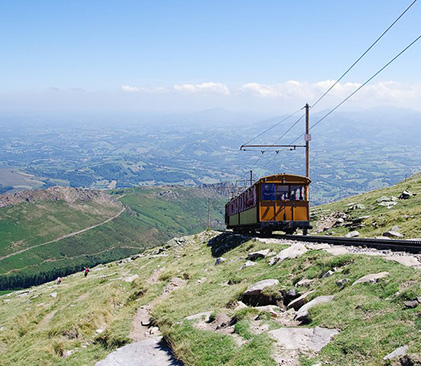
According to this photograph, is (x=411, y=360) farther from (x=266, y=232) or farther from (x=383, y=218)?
(x=266, y=232)

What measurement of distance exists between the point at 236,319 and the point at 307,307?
2243 mm

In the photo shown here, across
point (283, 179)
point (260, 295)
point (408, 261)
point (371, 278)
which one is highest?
point (371, 278)

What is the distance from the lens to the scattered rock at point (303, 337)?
9.45m

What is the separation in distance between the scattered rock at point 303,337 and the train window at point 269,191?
75.7 feet

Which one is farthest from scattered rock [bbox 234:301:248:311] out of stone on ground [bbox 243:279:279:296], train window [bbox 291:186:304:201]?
train window [bbox 291:186:304:201]

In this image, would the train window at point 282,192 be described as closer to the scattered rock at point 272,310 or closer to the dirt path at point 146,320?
the dirt path at point 146,320

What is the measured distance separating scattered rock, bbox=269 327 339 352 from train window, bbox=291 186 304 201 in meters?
23.9

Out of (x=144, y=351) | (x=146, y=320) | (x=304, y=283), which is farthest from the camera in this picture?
(x=146, y=320)

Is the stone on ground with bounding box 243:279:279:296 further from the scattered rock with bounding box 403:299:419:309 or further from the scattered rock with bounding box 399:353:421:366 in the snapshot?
the scattered rock with bounding box 399:353:421:366

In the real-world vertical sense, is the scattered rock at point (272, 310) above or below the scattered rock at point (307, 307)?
below

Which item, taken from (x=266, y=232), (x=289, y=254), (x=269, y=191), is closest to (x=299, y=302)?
(x=289, y=254)

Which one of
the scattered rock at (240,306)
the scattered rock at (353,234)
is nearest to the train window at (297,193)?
the scattered rock at (353,234)

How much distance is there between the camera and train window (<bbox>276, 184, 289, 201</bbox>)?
3353 cm

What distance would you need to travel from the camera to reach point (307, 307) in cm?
1189
